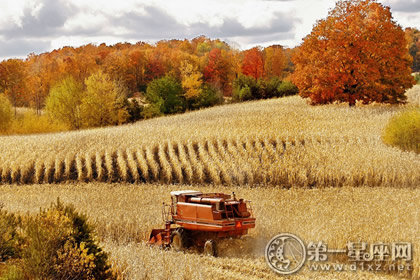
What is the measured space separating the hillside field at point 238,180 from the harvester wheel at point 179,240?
0.35 metres

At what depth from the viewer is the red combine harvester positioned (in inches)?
488

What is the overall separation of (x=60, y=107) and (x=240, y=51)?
47504 mm

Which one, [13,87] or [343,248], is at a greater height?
[13,87]

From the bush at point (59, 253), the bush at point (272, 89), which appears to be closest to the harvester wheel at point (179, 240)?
the bush at point (59, 253)

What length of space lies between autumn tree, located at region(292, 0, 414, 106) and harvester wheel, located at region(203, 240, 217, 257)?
27164 mm

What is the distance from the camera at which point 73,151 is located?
27.2 m

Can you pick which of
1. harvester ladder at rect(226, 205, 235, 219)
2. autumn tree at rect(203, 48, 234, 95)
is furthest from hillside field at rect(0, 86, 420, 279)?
autumn tree at rect(203, 48, 234, 95)

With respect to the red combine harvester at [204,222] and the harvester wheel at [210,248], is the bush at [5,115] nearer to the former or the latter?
the red combine harvester at [204,222]

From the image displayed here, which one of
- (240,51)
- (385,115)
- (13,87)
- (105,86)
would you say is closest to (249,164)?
(385,115)

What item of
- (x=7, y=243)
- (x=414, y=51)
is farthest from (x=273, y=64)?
(x=7, y=243)

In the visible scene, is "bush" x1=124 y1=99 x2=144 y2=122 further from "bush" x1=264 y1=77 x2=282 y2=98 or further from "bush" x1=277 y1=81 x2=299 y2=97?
"bush" x1=277 y1=81 x2=299 y2=97

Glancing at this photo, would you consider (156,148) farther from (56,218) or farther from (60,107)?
(60,107)

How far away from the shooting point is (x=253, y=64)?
81812mm

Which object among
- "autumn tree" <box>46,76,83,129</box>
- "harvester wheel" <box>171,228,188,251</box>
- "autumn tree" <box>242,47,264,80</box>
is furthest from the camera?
"autumn tree" <box>242,47,264,80</box>
